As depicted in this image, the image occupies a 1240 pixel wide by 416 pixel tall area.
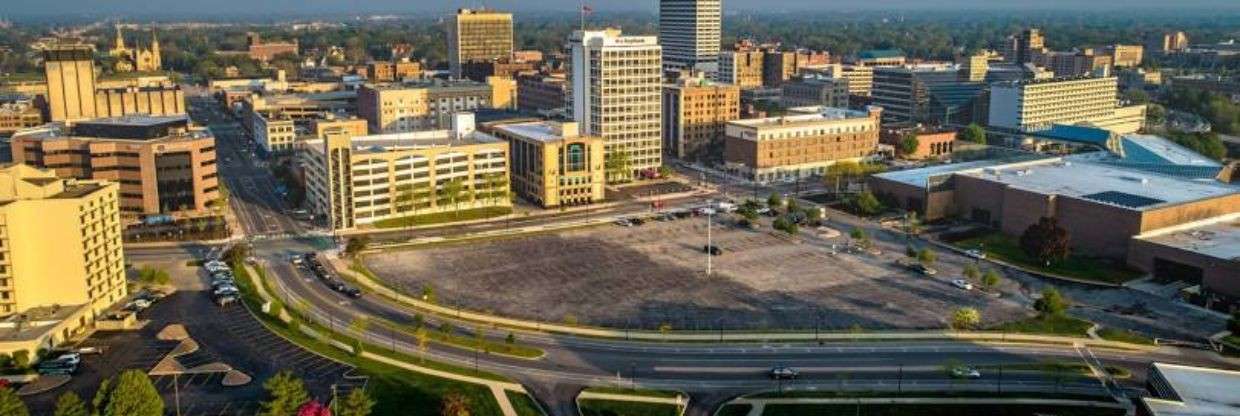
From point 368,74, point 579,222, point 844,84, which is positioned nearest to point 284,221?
point 579,222

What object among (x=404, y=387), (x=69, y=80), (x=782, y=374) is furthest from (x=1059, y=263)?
(x=69, y=80)

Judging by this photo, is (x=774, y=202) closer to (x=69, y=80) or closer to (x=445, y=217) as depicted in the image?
(x=445, y=217)

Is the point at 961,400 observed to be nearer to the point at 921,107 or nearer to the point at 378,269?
the point at 378,269

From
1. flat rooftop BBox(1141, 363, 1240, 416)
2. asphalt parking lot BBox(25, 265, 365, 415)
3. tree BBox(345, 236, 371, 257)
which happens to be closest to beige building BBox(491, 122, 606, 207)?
tree BBox(345, 236, 371, 257)

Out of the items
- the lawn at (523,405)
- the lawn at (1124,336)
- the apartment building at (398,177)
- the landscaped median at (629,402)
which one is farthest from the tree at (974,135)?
the lawn at (523,405)

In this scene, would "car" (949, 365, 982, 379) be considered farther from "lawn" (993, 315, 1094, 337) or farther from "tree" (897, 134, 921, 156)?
"tree" (897, 134, 921, 156)

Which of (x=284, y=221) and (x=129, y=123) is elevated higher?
(x=129, y=123)
